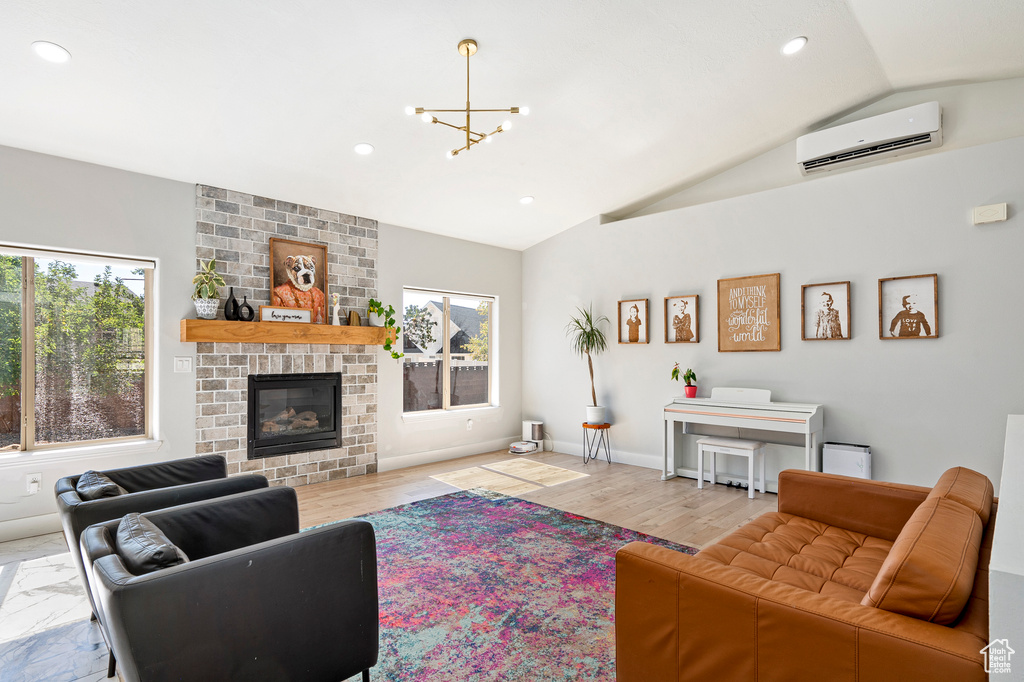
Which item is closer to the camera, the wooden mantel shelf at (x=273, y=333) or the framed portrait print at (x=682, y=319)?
the wooden mantel shelf at (x=273, y=333)

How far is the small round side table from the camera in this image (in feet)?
19.6

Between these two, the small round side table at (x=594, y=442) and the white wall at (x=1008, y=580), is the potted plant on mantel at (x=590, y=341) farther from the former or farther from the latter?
the white wall at (x=1008, y=580)

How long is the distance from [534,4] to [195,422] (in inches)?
161

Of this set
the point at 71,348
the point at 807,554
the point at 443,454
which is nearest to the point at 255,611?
the point at 807,554

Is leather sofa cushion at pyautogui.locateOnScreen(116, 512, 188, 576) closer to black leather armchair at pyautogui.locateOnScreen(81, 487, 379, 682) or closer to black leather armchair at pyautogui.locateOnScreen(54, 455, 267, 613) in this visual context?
black leather armchair at pyautogui.locateOnScreen(81, 487, 379, 682)

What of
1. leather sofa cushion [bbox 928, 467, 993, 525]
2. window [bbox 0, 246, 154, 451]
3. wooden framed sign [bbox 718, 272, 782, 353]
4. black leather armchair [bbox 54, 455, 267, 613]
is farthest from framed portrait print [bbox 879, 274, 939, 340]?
window [bbox 0, 246, 154, 451]

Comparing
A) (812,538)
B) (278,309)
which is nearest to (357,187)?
(278,309)

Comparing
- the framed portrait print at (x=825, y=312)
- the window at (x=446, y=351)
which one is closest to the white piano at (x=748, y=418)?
the framed portrait print at (x=825, y=312)

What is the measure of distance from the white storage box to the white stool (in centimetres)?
50

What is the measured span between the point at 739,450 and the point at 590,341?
207 cm

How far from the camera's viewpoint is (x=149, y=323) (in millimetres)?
4242

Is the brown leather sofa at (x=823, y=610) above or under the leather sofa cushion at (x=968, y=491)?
under

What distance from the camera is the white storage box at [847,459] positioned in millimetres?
4062

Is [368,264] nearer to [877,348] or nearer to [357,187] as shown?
Result: [357,187]
